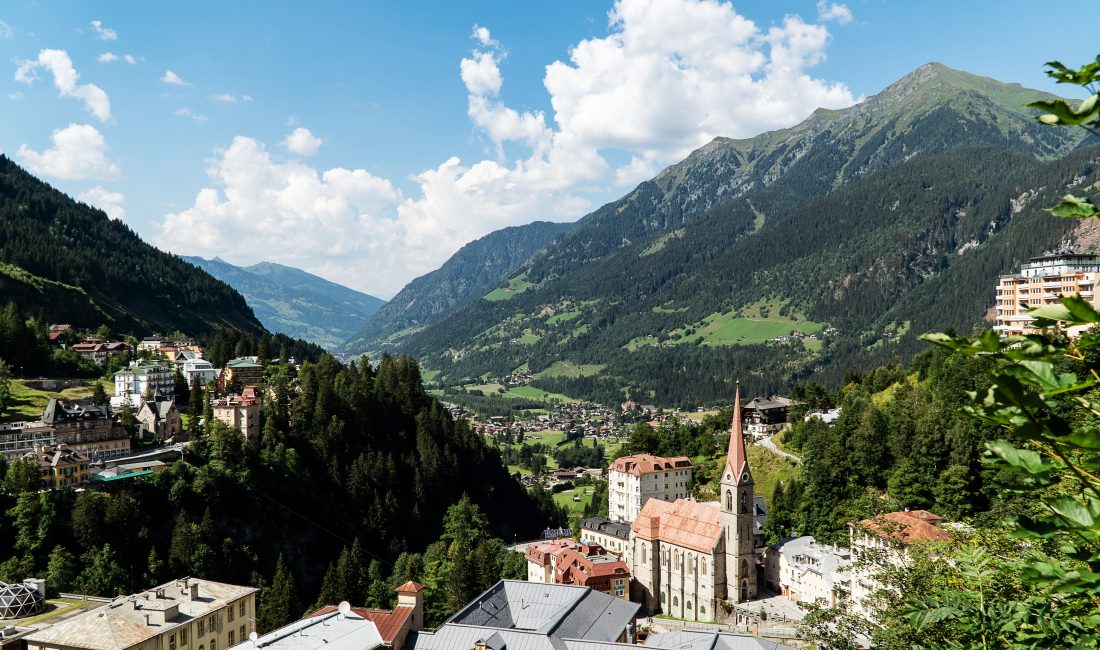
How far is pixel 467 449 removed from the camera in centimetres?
11731

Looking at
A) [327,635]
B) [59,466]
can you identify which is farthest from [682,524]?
[59,466]

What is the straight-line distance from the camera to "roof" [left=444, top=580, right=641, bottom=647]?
160 feet

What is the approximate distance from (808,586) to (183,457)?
213 feet

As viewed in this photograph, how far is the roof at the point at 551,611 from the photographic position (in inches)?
1923

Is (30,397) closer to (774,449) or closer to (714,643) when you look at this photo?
(714,643)

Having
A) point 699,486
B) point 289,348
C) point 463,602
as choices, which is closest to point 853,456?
point 699,486

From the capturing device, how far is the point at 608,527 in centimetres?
8025

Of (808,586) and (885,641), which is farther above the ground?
(885,641)

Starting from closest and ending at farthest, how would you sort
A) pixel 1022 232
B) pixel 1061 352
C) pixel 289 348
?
pixel 1061 352 < pixel 289 348 < pixel 1022 232

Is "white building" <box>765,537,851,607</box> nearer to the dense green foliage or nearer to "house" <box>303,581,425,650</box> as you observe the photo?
the dense green foliage

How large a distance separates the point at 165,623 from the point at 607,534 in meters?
46.6

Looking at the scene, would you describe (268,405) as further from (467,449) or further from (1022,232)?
(1022,232)

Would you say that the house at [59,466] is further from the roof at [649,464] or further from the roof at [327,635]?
the roof at [649,464]

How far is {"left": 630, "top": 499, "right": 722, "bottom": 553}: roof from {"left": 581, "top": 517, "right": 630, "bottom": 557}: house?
6.78 metres
